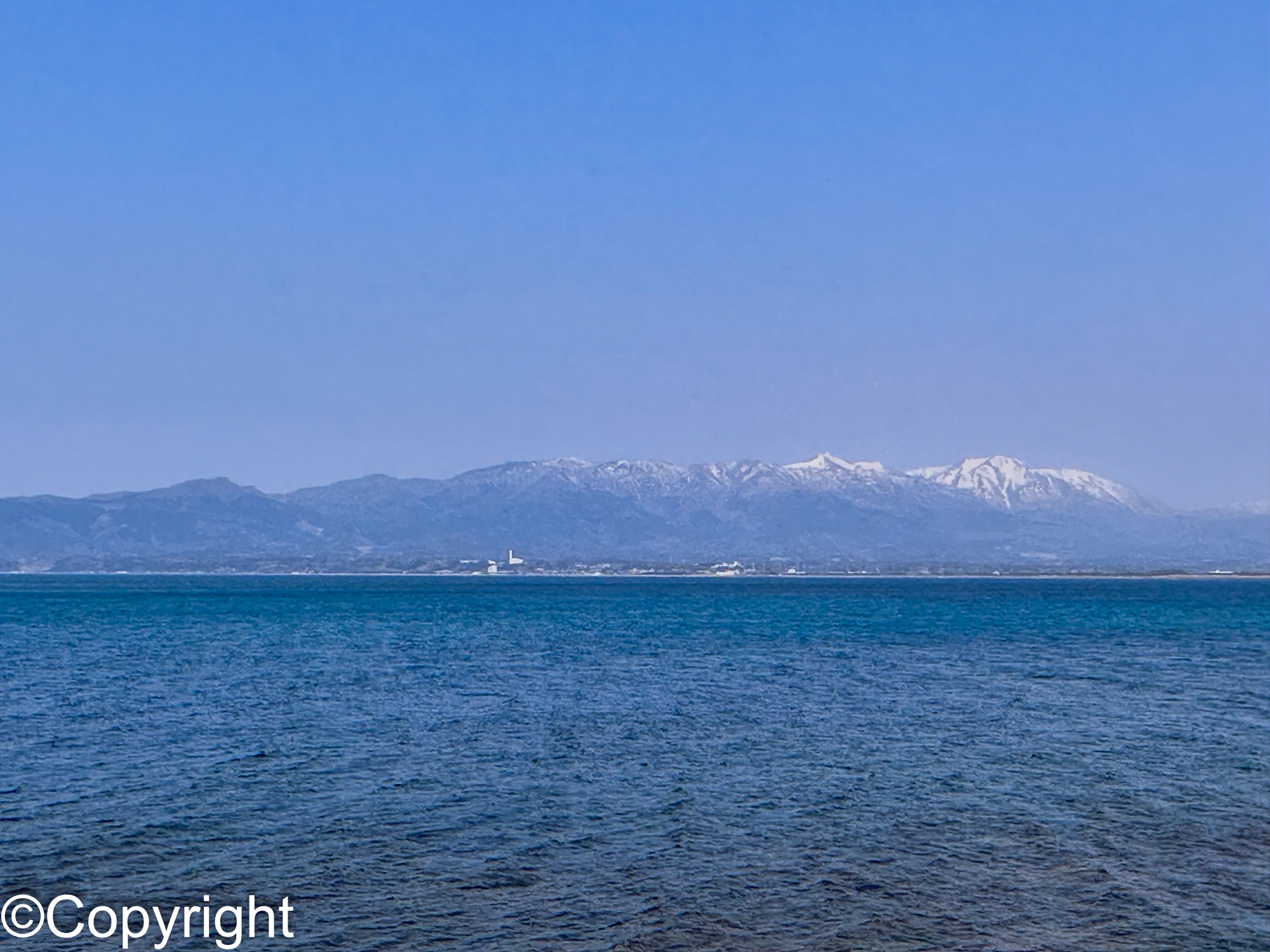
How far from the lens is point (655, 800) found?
28828 mm

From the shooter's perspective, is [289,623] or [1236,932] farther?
[289,623]

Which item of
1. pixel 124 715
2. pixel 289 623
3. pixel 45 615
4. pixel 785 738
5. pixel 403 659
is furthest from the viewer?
pixel 45 615

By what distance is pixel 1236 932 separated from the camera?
19.8m

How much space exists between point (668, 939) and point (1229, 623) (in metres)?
102

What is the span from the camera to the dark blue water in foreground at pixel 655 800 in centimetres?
2036

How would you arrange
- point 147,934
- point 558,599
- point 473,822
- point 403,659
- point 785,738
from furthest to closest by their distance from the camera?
point 558,599, point 403,659, point 785,738, point 473,822, point 147,934

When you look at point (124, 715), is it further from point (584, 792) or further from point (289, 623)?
point (289, 623)

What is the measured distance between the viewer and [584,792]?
29688mm

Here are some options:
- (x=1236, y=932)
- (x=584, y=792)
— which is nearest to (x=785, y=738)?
Result: (x=584, y=792)

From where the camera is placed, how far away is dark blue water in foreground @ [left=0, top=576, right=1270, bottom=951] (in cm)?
2036

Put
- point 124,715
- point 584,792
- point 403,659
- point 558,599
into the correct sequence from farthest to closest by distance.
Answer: point 558,599 < point 403,659 < point 124,715 < point 584,792

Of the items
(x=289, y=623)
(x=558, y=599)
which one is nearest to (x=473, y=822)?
(x=289, y=623)

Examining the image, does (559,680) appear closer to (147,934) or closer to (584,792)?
(584,792)

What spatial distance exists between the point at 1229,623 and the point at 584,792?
93.4 meters
